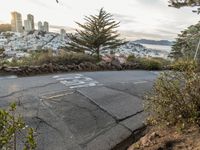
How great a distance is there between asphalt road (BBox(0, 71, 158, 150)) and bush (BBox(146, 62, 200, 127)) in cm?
115

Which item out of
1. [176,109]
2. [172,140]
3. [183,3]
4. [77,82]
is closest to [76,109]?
[176,109]

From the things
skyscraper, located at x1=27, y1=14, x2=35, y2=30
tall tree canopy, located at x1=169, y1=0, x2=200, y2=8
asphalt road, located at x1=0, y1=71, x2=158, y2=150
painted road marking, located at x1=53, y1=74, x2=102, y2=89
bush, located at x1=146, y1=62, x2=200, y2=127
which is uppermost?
skyscraper, located at x1=27, y1=14, x2=35, y2=30

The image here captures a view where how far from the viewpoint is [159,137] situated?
4855 millimetres

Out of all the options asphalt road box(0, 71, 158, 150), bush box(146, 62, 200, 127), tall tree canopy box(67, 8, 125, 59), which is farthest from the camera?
tall tree canopy box(67, 8, 125, 59)

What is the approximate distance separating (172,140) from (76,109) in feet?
9.38

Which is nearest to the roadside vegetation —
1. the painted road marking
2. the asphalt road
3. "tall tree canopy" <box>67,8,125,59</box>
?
the asphalt road

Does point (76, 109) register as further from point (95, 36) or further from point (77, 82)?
point (95, 36)

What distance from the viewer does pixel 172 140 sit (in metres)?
4.58

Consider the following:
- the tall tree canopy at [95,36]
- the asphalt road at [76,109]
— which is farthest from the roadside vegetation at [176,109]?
the tall tree canopy at [95,36]

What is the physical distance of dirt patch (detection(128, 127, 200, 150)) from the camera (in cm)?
429

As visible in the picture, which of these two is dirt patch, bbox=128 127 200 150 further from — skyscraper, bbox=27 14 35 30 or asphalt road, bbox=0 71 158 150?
skyscraper, bbox=27 14 35 30

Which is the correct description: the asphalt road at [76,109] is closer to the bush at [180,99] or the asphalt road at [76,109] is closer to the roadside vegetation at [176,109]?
the roadside vegetation at [176,109]

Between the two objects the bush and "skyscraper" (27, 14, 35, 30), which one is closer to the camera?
the bush

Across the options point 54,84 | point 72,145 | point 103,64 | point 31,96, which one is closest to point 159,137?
point 72,145
